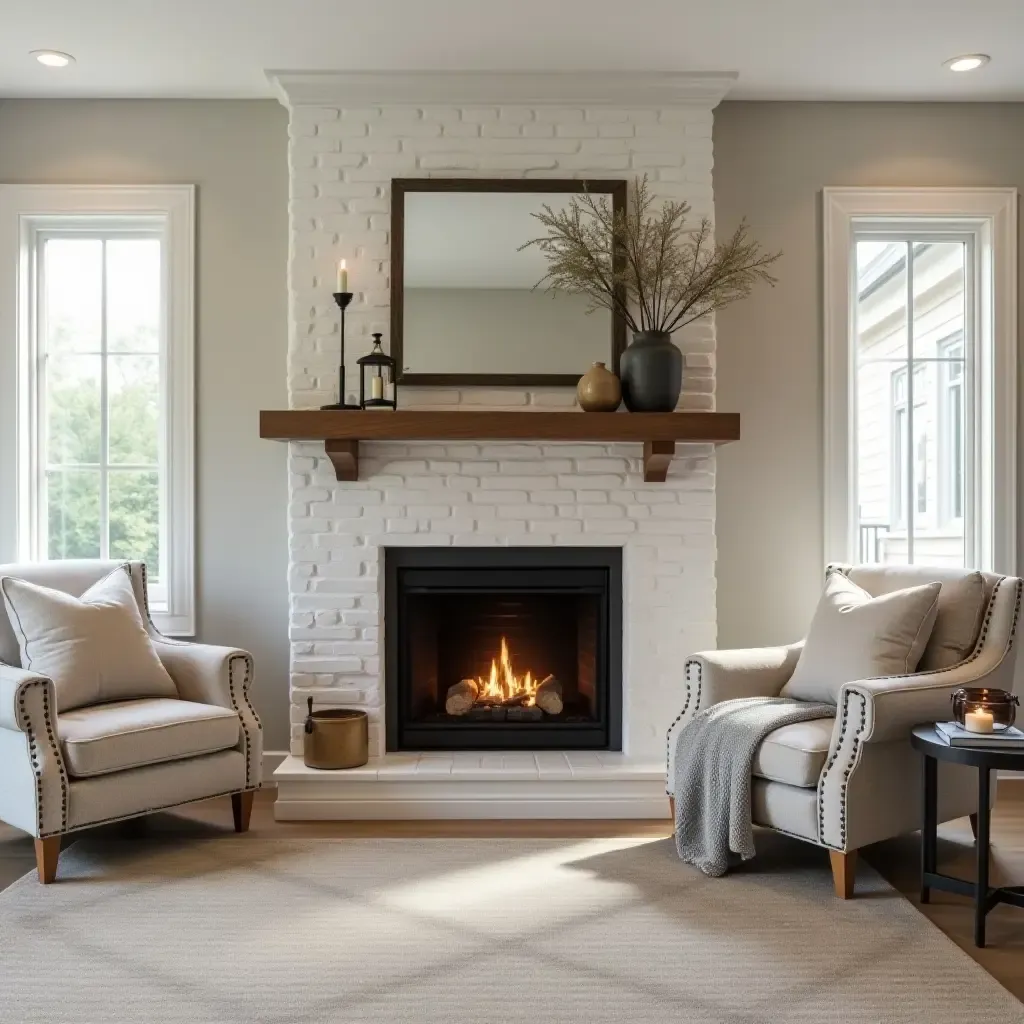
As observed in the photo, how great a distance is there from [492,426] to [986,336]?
206cm

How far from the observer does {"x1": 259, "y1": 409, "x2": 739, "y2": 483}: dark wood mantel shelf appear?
3.69 metres

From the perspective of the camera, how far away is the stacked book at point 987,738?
267 centimetres

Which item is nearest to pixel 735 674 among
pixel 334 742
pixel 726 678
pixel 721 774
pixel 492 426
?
pixel 726 678

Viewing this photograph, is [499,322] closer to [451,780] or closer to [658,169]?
[658,169]

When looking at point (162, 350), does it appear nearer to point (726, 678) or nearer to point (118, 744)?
point (118, 744)

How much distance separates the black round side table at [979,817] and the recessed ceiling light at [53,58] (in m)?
3.52

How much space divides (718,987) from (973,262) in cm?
314

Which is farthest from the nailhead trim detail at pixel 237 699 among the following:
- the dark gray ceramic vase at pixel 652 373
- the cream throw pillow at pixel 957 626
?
the cream throw pillow at pixel 957 626

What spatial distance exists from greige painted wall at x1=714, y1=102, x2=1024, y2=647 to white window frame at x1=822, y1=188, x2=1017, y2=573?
0.05 m

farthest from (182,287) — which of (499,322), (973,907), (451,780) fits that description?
(973,907)

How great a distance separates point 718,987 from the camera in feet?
7.83

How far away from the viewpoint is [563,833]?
140 inches

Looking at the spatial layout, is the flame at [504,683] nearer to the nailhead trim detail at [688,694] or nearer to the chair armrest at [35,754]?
the nailhead trim detail at [688,694]

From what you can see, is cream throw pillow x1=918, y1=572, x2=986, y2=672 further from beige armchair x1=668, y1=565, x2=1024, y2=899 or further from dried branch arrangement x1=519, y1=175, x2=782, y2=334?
dried branch arrangement x1=519, y1=175, x2=782, y2=334
